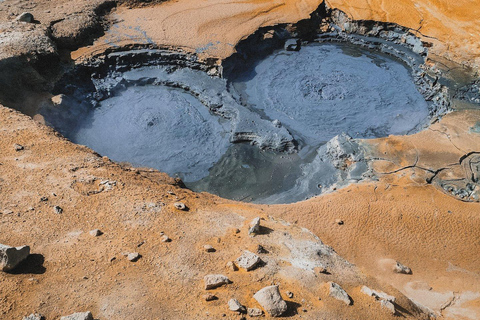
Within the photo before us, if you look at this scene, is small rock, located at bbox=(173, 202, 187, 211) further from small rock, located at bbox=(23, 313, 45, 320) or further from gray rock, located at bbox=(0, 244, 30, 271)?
small rock, located at bbox=(23, 313, 45, 320)

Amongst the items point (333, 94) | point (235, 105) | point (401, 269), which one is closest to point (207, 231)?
point (401, 269)

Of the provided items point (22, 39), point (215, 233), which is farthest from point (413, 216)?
point (22, 39)

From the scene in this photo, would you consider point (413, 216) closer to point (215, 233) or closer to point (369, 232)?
point (369, 232)

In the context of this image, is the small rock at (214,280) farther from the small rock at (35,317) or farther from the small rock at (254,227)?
the small rock at (35,317)

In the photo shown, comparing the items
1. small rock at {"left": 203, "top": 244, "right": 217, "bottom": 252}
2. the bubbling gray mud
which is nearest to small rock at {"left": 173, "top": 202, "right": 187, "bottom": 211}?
small rock at {"left": 203, "top": 244, "right": 217, "bottom": 252}

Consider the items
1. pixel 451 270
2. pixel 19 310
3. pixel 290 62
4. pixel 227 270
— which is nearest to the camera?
pixel 19 310

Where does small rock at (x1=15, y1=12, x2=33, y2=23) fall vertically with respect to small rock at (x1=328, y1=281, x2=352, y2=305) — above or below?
above
